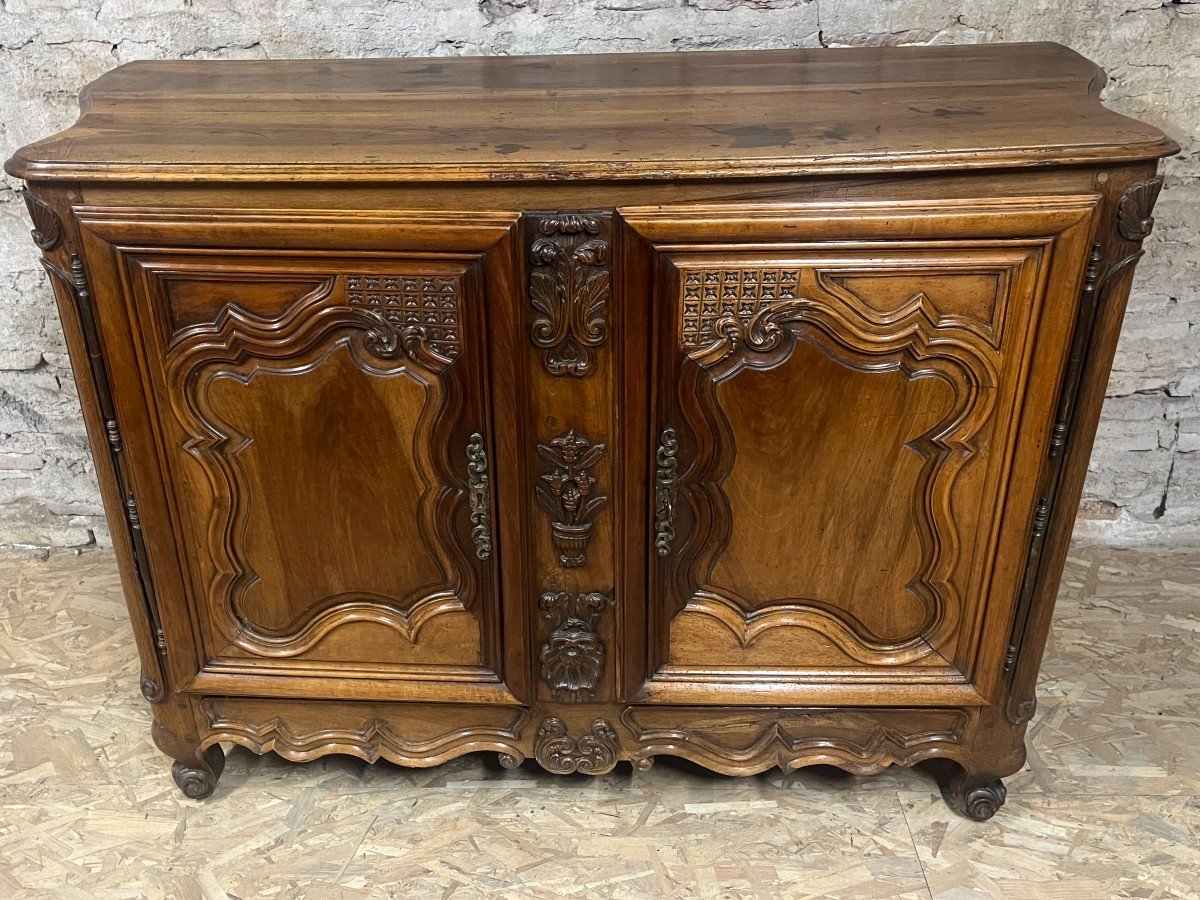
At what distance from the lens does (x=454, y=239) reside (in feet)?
4.22

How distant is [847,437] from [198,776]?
48.0 inches

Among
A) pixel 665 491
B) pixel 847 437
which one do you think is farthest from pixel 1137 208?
pixel 665 491

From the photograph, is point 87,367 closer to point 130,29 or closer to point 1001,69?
point 130,29

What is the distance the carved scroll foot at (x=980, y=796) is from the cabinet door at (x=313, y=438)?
78 centimetres

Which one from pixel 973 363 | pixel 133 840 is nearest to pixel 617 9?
pixel 973 363

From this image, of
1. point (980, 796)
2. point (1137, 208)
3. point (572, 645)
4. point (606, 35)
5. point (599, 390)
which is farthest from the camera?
point (606, 35)

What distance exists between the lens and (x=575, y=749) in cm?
166

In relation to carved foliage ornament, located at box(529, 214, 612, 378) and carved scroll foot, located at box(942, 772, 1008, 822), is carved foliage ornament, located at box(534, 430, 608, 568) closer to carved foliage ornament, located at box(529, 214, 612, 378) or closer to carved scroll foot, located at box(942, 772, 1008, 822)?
carved foliage ornament, located at box(529, 214, 612, 378)

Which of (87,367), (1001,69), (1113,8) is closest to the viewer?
(87,367)

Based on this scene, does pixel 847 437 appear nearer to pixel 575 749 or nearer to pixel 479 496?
pixel 479 496

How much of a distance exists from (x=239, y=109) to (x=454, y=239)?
0.48 m

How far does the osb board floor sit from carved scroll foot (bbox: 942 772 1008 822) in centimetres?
3

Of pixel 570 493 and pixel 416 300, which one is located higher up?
pixel 416 300

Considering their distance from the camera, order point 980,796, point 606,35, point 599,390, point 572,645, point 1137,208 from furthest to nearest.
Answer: point 606,35 → point 980,796 → point 572,645 → point 599,390 → point 1137,208
